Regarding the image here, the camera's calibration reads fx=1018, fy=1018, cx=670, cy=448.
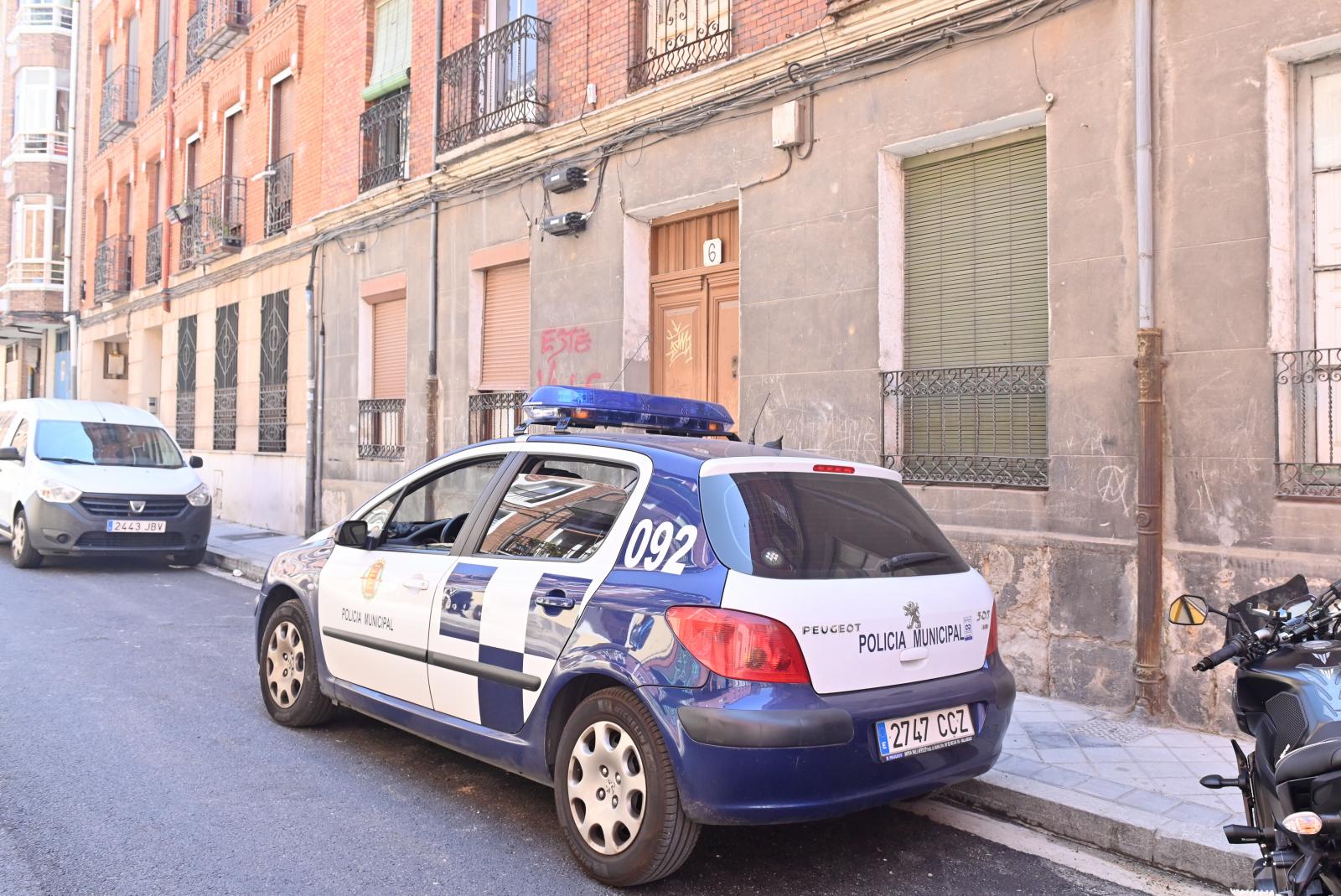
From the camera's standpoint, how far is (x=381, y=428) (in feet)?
44.2

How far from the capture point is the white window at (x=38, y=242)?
26.0m

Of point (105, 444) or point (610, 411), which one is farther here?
point (105, 444)

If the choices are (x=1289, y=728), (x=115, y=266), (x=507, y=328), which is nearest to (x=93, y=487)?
(x=507, y=328)

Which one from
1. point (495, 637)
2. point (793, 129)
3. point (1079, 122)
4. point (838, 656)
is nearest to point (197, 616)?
point (495, 637)

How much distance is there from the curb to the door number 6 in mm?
2038

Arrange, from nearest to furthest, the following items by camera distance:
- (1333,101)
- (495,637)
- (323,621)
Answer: (495,637) → (323,621) → (1333,101)

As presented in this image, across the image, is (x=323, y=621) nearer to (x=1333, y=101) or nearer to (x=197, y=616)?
(x=197, y=616)

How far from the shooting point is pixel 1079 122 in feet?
20.8

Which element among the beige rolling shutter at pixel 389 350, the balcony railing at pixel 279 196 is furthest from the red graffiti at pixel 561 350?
the balcony railing at pixel 279 196

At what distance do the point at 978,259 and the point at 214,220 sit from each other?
14864mm

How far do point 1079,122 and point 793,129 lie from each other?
2.34 meters

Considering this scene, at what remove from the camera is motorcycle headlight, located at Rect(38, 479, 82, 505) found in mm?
10797

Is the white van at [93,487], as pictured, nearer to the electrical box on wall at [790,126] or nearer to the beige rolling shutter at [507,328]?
the beige rolling shutter at [507,328]

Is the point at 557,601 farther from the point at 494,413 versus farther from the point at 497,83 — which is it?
the point at 497,83
